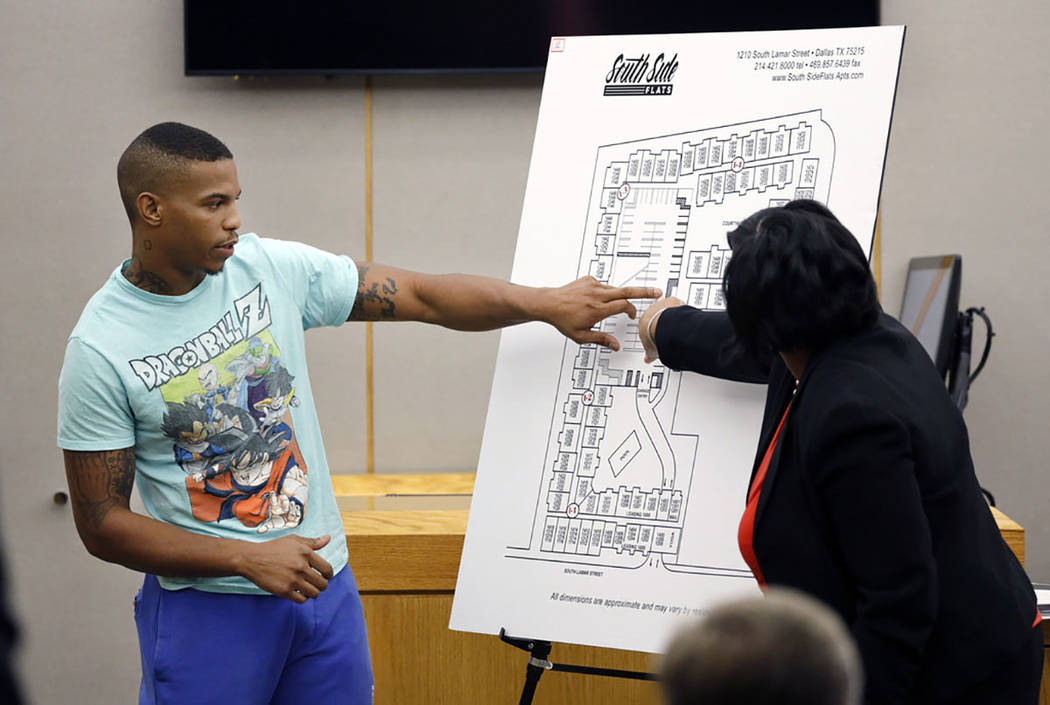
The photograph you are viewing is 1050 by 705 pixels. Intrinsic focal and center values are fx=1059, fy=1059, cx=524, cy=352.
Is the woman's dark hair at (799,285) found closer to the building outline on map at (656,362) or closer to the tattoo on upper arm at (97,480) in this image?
the building outline on map at (656,362)

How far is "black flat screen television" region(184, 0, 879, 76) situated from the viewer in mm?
3232

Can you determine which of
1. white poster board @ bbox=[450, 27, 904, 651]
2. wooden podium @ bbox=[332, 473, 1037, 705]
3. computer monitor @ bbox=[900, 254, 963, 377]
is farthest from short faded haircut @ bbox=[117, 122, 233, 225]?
computer monitor @ bbox=[900, 254, 963, 377]

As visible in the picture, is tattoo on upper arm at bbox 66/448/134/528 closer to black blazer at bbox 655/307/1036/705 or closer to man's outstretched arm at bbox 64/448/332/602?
man's outstretched arm at bbox 64/448/332/602

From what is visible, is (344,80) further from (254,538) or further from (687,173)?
(254,538)

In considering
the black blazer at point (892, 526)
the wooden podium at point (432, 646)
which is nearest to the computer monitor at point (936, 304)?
the wooden podium at point (432, 646)

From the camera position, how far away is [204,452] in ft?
5.46

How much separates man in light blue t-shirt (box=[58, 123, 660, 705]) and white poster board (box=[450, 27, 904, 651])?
1.16 ft

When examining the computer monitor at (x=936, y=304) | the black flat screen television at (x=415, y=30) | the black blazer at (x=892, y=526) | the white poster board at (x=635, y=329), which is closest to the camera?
the black blazer at (x=892, y=526)

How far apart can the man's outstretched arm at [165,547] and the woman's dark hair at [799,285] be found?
0.78 meters

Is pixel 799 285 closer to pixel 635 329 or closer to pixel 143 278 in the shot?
pixel 635 329

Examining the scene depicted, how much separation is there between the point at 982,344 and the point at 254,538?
248 centimetres

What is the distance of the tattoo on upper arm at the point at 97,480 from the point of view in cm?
161

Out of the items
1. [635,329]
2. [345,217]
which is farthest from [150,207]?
[345,217]

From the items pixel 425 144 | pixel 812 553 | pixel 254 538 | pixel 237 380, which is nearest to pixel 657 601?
pixel 812 553
